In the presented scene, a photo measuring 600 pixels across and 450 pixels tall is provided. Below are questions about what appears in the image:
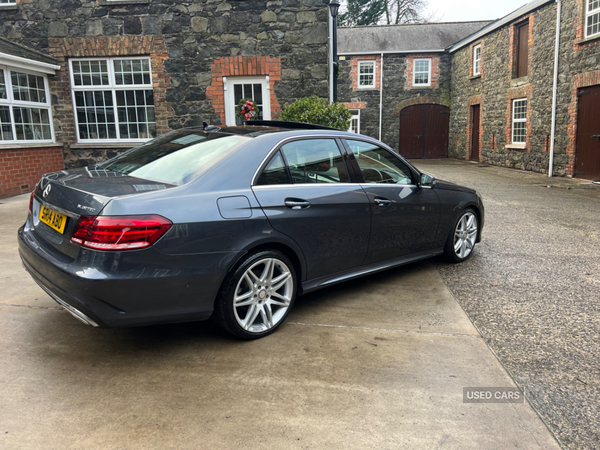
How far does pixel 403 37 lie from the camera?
2525 centimetres

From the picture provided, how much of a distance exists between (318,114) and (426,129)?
17.1 m

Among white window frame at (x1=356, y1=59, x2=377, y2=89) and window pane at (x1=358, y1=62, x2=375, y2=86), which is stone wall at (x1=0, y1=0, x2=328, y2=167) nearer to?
white window frame at (x1=356, y1=59, x2=377, y2=89)

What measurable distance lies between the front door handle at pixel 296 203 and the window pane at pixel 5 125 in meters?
8.84

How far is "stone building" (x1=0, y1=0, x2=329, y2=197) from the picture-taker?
10.8 m

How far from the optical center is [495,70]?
739 inches

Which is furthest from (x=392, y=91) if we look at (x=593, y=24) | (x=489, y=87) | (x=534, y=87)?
(x=593, y=24)

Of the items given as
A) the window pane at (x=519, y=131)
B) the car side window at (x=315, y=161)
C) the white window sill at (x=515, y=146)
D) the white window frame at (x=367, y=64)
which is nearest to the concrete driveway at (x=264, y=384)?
the car side window at (x=315, y=161)

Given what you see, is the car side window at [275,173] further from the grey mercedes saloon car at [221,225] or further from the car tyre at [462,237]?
the car tyre at [462,237]

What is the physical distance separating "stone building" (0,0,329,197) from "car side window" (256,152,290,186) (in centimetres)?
789

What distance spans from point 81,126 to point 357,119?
1633 centimetres

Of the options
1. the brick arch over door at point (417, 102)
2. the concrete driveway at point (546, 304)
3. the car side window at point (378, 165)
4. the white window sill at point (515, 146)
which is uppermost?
the brick arch over door at point (417, 102)

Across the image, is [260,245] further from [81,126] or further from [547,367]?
[81,126]

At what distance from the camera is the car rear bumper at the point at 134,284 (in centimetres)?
267

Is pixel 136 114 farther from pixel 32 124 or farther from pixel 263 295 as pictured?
pixel 263 295
